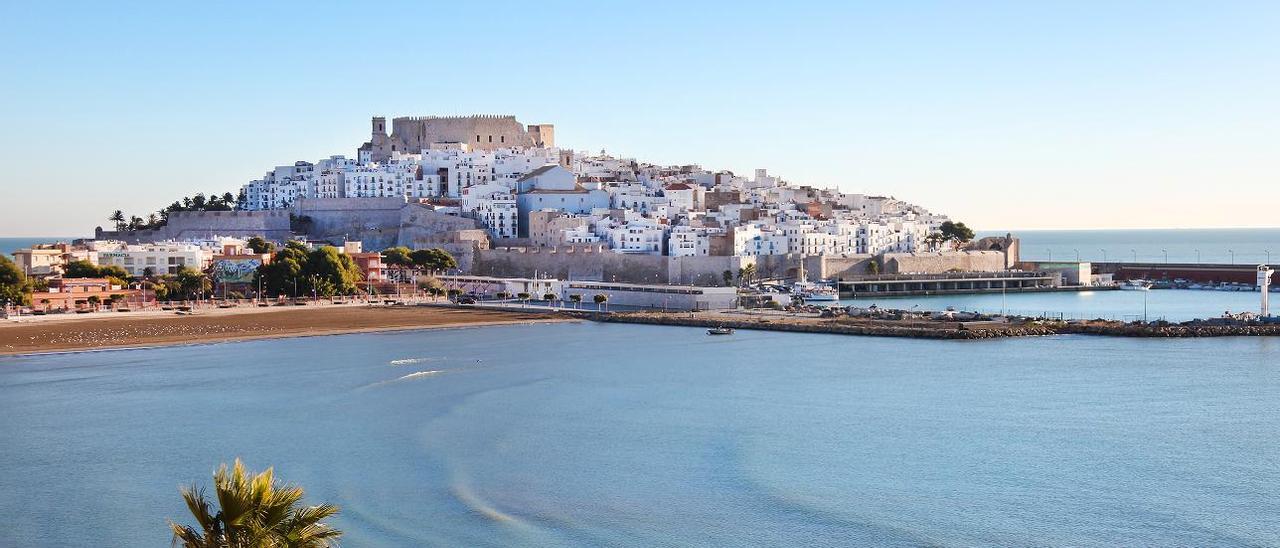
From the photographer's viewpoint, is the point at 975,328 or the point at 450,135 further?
the point at 450,135

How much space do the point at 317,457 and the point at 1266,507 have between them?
925 cm

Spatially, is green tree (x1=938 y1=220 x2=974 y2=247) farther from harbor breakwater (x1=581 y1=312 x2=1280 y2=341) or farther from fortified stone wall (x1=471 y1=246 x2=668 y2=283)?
harbor breakwater (x1=581 y1=312 x2=1280 y2=341)

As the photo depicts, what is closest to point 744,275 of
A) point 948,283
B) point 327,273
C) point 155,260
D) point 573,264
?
point 573,264

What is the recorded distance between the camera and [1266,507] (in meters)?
12.0

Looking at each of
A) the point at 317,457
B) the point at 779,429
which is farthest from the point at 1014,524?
the point at 317,457

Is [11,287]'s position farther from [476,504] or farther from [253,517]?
[253,517]

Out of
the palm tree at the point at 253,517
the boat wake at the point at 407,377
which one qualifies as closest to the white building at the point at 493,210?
the boat wake at the point at 407,377

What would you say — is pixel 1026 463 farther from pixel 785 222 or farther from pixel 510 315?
pixel 785 222

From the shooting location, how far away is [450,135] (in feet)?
186

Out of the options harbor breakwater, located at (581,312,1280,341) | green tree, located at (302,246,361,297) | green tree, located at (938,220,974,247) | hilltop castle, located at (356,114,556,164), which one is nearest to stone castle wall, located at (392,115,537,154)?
hilltop castle, located at (356,114,556,164)

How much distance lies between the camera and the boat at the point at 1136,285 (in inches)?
1753

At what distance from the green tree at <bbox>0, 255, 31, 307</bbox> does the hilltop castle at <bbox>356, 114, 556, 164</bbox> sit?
26245 mm

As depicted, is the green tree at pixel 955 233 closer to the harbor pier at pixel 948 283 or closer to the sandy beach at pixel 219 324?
the harbor pier at pixel 948 283

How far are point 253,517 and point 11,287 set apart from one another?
2658 cm
